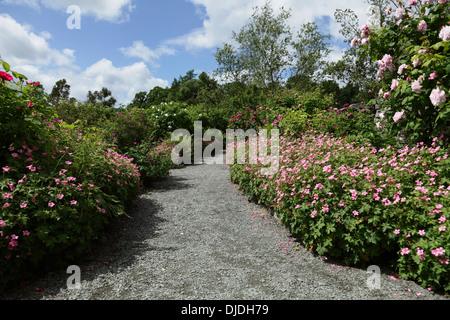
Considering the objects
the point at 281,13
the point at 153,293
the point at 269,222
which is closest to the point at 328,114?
the point at 269,222

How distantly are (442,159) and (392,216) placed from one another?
1024 millimetres

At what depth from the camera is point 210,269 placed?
291 centimetres

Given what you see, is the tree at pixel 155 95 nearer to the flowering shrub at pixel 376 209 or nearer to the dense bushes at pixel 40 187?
the dense bushes at pixel 40 187

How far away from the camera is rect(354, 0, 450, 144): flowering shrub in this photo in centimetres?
322

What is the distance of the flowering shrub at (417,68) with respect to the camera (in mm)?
3219

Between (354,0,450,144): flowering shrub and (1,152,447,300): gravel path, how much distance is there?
6.71 feet

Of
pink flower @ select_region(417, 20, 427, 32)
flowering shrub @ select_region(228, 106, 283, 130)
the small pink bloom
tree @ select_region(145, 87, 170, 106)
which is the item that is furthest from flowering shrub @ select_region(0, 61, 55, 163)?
tree @ select_region(145, 87, 170, 106)

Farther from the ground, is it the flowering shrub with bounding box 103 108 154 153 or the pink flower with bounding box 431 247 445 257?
the flowering shrub with bounding box 103 108 154 153

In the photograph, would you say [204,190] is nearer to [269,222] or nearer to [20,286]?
[269,222]

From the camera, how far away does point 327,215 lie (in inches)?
120

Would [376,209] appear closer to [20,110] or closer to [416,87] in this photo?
[416,87]

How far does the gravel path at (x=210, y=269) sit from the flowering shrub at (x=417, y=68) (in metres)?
2.05

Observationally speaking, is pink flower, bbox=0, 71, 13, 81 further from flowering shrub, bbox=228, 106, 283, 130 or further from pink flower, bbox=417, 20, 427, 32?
flowering shrub, bbox=228, 106, 283, 130
